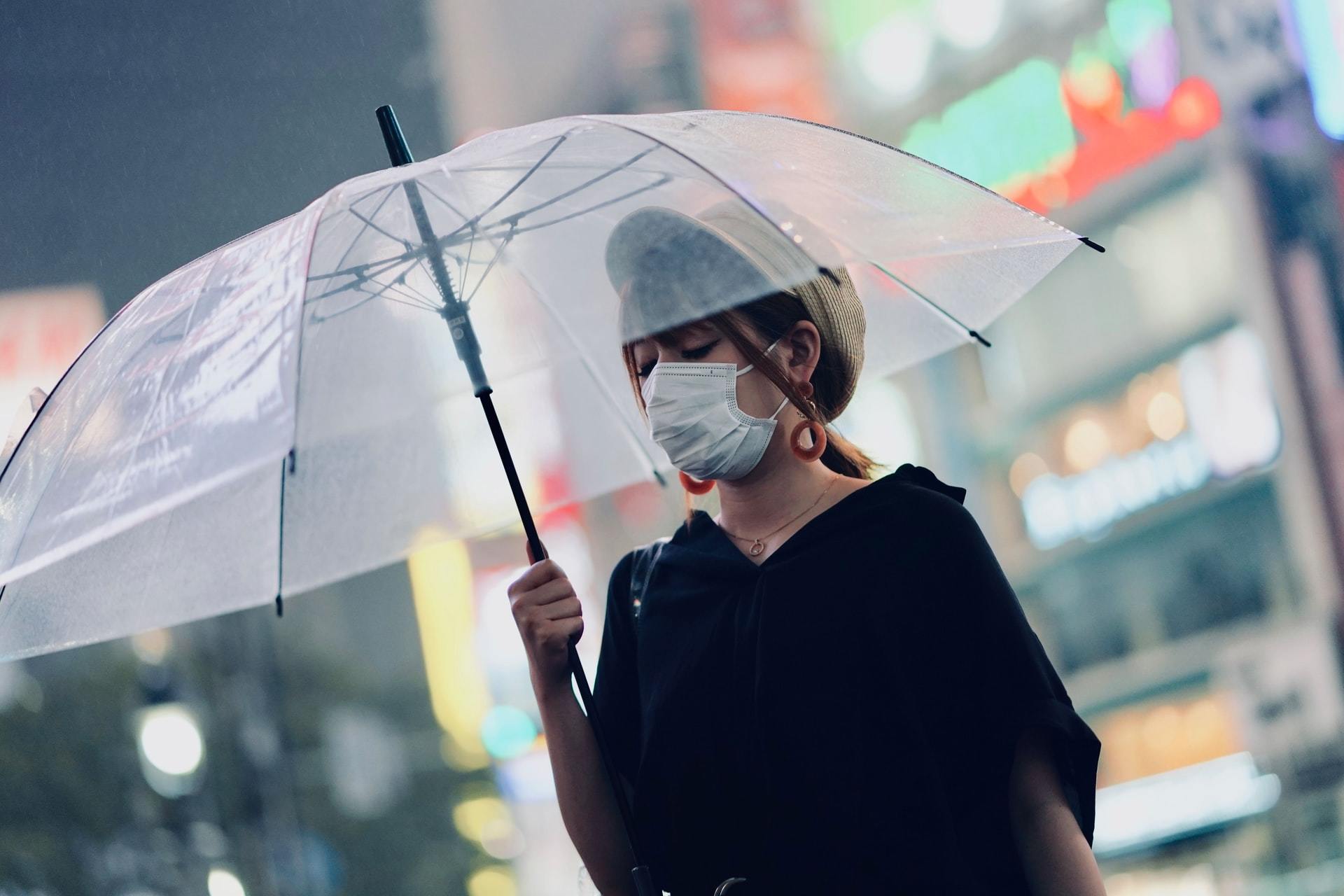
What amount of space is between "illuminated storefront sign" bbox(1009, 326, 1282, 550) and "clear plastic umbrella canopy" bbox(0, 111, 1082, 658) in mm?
14923

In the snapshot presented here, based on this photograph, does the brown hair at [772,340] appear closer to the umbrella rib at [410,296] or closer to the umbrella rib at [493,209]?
the umbrella rib at [493,209]

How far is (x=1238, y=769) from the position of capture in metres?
14.3

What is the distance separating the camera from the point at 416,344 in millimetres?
2703

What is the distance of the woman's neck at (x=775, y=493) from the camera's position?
2.21 metres

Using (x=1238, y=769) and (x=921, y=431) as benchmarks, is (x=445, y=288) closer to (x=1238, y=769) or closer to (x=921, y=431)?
(x=1238, y=769)

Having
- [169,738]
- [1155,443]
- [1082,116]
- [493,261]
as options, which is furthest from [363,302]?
[1082,116]

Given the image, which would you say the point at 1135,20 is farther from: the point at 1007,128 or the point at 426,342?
the point at 426,342

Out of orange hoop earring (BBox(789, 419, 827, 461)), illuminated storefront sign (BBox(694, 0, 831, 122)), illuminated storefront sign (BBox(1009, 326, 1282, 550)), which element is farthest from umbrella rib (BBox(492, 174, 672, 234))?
illuminated storefront sign (BBox(694, 0, 831, 122))

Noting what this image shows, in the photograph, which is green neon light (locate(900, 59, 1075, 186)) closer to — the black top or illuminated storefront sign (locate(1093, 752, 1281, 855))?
illuminated storefront sign (locate(1093, 752, 1281, 855))

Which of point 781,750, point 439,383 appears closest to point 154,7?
point 439,383

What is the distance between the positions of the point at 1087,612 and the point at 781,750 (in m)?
18.8

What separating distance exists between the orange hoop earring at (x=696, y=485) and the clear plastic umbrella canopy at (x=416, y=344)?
36 centimetres

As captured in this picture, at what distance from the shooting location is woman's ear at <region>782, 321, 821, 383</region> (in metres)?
2.15

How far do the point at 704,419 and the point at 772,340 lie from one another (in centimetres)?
15
